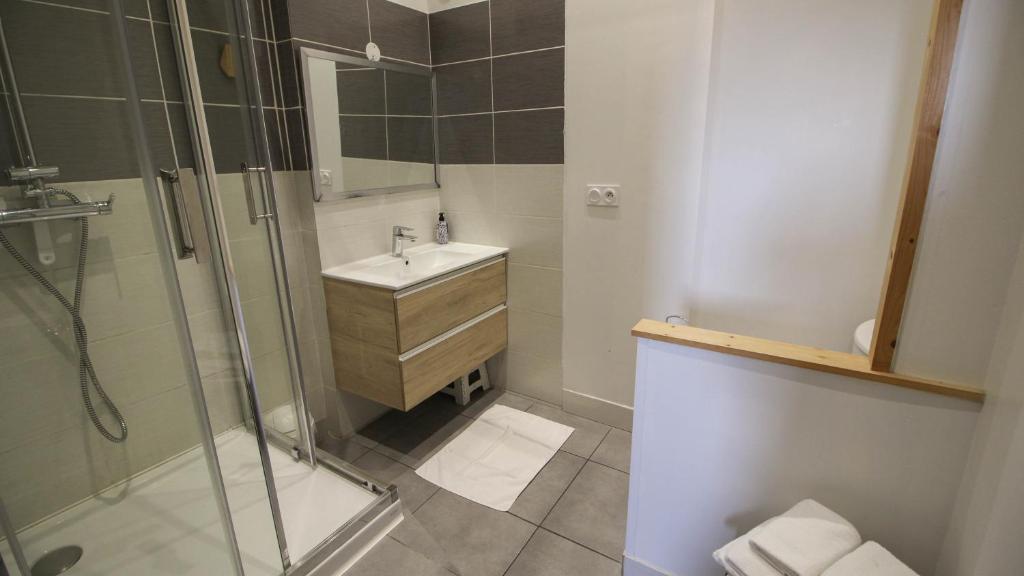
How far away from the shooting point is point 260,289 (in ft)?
5.58

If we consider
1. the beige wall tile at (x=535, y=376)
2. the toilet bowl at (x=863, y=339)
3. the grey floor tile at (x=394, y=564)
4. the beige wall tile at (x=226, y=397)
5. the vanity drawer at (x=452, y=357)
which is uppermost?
the toilet bowl at (x=863, y=339)

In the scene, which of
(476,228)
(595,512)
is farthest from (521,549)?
(476,228)

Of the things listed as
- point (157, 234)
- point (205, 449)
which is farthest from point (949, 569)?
point (157, 234)

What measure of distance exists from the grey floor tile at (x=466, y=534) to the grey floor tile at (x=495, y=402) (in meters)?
0.65

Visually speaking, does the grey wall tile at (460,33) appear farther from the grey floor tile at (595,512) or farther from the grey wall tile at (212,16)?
the grey floor tile at (595,512)

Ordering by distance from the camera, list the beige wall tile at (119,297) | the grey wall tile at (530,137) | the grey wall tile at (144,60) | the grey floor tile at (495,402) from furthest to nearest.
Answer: the grey floor tile at (495,402) → the grey wall tile at (530,137) → the beige wall tile at (119,297) → the grey wall tile at (144,60)

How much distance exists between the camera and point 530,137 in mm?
2240

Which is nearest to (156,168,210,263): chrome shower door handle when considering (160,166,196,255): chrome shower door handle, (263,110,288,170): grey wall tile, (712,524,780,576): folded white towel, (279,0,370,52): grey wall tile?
(160,166,196,255): chrome shower door handle

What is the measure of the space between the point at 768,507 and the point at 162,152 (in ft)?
5.87

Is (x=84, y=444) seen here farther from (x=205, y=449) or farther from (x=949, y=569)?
(x=949, y=569)

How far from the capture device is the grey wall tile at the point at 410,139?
229 centimetres

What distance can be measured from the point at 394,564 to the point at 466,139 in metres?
1.89

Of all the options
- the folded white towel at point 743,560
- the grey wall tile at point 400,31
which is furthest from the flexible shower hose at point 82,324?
the folded white towel at point 743,560

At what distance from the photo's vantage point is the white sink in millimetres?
1941
